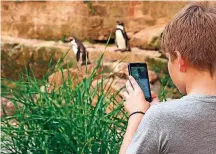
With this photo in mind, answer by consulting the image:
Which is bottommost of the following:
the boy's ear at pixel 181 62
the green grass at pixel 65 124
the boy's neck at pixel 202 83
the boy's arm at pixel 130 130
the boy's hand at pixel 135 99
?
the green grass at pixel 65 124

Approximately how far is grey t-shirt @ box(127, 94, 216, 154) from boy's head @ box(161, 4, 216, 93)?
0.08 m

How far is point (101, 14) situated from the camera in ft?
44.0

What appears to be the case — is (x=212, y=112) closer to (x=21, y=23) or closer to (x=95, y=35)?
(x=95, y=35)

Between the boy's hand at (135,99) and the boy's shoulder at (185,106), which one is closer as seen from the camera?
the boy's shoulder at (185,106)

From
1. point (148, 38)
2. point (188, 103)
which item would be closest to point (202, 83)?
point (188, 103)

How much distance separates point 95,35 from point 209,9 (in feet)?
38.1

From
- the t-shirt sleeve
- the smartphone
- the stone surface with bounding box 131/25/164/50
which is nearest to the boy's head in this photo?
the t-shirt sleeve

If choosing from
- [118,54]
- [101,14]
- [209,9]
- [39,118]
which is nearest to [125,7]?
[101,14]

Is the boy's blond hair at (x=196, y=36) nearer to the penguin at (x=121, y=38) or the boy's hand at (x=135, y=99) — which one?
the boy's hand at (x=135, y=99)

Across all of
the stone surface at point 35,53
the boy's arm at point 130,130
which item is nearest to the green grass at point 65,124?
the boy's arm at point 130,130

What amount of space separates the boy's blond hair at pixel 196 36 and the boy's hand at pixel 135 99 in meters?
0.20

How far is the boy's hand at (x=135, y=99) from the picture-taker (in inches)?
70.5

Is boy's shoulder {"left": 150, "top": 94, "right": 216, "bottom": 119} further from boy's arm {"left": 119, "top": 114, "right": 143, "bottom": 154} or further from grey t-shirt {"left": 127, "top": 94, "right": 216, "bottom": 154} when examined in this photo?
boy's arm {"left": 119, "top": 114, "right": 143, "bottom": 154}

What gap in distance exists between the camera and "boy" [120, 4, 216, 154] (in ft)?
5.28
